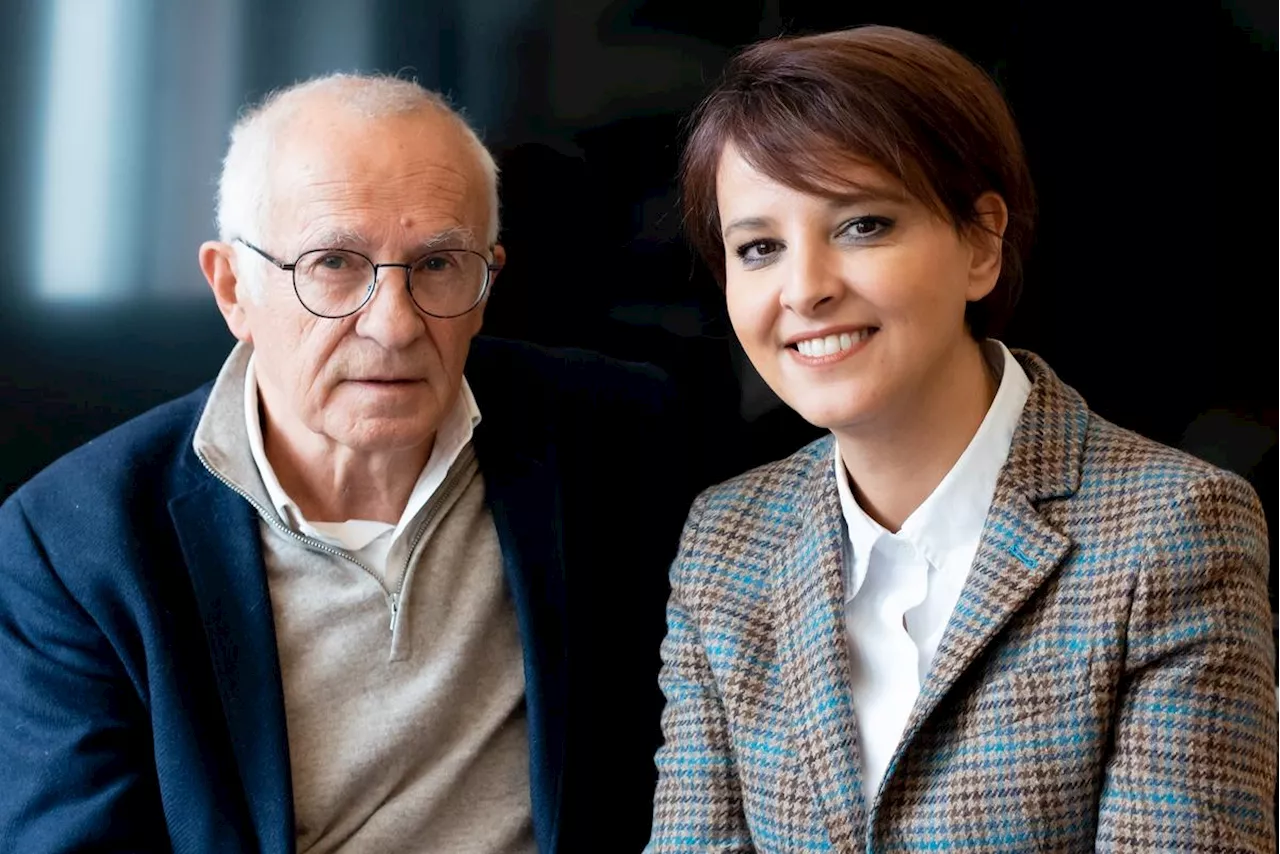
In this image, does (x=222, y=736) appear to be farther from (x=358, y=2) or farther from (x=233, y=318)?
(x=358, y=2)

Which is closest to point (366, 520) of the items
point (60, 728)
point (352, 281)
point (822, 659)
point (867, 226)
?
point (352, 281)

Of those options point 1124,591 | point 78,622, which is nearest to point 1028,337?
point 1124,591

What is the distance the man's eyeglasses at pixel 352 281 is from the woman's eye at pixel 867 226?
557mm

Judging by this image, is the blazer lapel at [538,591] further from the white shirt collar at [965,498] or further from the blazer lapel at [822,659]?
the white shirt collar at [965,498]

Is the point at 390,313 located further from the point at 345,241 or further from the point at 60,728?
the point at 60,728

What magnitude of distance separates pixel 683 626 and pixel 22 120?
117 centimetres

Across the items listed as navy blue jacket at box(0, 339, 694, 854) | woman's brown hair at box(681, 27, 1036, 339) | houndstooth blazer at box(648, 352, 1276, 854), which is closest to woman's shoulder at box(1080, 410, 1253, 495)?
houndstooth blazer at box(648, 352, 1276, 854)

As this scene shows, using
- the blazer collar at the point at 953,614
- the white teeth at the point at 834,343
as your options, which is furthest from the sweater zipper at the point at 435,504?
the white teeth at the point at 834,343

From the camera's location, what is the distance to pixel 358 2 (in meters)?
2.03

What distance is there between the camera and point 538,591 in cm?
187

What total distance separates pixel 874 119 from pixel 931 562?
0.49 m

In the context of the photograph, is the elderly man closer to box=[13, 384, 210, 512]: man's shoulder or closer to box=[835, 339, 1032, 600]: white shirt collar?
box=[13, 384, 210, 512]: man's shoulder

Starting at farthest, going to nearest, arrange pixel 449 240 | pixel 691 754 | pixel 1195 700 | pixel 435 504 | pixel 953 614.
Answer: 1. pixel 435 504
2. pixel 449 240
3. pixel 691 754
4. pixel 953 614
5. pixel 1195 700

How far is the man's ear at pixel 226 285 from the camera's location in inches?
74.6
